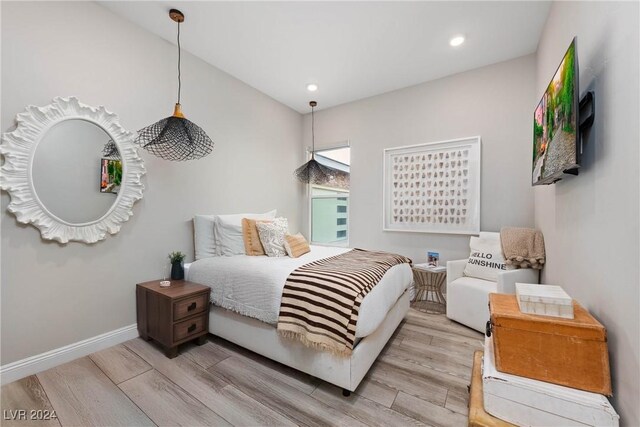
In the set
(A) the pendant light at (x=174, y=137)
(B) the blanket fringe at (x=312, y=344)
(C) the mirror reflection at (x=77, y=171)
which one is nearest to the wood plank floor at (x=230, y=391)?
(B) the blanket fringe at (x=312, y=344)

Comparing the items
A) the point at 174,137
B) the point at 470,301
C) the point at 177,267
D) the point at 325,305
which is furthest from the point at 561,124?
the point at 177,267

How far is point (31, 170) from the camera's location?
1776mm

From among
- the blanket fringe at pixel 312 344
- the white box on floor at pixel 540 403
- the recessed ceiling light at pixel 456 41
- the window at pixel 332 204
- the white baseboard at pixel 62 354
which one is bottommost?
the white baseboard at pixel 62 354

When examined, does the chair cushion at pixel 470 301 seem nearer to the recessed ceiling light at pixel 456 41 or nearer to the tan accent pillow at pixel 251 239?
the tan accent pillow at pixel 251 239

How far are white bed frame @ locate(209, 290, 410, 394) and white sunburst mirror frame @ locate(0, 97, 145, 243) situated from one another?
1.19 metres

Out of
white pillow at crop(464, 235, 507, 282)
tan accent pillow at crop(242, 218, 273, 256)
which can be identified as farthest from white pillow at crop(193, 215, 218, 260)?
white pillow at crop(464, 235, 507, 282)

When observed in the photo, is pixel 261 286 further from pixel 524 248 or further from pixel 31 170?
pixel 524 248

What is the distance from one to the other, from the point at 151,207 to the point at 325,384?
2196mm

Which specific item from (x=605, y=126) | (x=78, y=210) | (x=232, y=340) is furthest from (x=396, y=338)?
(x=78, y=210)

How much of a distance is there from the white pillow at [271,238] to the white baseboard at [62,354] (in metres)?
1.38

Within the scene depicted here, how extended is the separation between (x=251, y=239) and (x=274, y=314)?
1115mm

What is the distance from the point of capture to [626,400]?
2.89 feet

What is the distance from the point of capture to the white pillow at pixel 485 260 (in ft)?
8.44

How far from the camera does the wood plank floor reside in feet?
4.75
